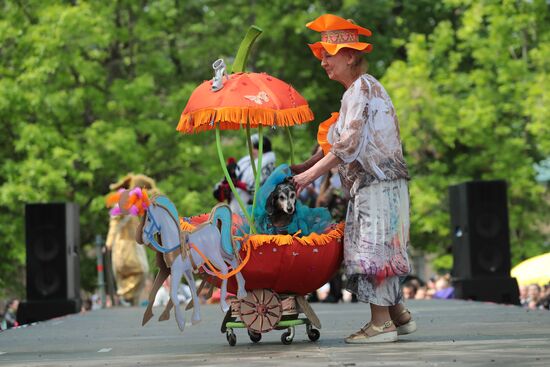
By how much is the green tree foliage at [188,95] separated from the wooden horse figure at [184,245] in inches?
962

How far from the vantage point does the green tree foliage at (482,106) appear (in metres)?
36.6

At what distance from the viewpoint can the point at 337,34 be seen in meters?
10.2

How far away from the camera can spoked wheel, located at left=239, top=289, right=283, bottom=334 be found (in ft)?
33.4

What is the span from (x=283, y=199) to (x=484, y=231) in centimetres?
1027

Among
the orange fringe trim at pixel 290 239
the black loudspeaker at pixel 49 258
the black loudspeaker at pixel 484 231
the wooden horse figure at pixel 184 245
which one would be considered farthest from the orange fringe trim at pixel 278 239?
the black loudspeaker at pixel 49 258

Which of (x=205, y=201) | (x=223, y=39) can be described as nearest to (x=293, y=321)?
(x=205, y=201)

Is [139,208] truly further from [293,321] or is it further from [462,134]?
[462,134]

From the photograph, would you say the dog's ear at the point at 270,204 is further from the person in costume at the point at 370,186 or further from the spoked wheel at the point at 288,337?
the spoked wheel at the point at 288,337

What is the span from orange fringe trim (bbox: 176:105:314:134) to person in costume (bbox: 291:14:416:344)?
1.17ft

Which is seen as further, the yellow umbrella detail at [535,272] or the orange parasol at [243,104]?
Answer: the yellow umbrella detail at [535,272]

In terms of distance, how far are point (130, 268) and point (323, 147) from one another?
13300mm

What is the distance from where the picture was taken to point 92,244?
3750 cm

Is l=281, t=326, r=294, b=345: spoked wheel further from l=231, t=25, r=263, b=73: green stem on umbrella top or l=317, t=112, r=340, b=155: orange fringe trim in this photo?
l=231, t=25, r=263, b=73: green stem on umbrella top

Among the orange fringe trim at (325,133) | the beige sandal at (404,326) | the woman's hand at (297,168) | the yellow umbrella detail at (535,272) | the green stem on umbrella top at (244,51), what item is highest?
the green stem on umbrella top at (244,51)
